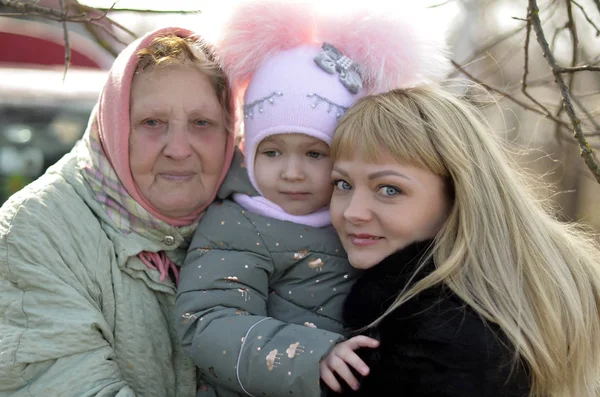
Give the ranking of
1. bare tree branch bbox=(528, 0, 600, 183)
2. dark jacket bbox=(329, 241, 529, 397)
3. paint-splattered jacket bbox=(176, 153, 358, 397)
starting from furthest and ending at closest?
bare tree branch bbox=(528, 0, 600, 183) < paint-splattered jacket bbox=(176, 153, 358, 397) < dark jacket bbox=(329, 241, 529, 397)

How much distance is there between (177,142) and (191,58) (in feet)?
0.97

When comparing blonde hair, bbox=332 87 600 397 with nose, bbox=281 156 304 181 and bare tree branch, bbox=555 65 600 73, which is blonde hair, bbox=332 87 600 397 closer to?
nose, bbox=281 156 304 181

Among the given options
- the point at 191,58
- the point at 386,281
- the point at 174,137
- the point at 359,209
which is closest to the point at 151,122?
the point at 174,137

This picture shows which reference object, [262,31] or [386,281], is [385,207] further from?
[262,31]

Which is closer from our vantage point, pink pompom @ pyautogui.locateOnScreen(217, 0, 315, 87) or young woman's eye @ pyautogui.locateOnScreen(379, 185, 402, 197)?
young woman's eye @ pyautogui.locateOnScreen(379, 185, 402, 197)

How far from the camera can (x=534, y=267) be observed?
87.6 inches

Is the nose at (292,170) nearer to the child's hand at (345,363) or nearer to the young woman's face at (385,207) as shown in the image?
the young woman's face at (385,207)

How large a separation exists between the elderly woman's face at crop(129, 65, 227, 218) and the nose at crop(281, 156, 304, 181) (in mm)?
297

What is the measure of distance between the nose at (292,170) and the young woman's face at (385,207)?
0.47 feet

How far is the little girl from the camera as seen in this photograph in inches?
91.0

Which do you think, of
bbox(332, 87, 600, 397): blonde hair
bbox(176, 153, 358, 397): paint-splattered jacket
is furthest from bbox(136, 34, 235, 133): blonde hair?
bbox(332, 87, 600, 397): blonde hair

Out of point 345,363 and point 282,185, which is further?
point 282,185

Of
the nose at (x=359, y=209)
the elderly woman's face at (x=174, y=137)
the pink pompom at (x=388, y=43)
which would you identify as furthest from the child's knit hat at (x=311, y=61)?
the nose at (x=359, y=209)

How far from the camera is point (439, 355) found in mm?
2021
